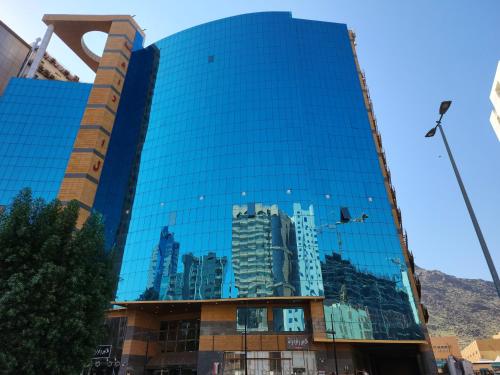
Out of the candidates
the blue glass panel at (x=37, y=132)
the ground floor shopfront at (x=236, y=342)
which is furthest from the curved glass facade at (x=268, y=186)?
the blue glass panel at (x=37, y=132)

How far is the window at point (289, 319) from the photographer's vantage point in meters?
39.4

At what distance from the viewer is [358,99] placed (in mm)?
54625

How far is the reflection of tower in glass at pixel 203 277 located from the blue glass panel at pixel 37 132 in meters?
24.2

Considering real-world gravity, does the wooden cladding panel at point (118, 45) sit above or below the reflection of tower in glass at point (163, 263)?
above

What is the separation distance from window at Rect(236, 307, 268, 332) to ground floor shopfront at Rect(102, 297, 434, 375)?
11 cm

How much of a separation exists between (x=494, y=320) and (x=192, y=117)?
202m

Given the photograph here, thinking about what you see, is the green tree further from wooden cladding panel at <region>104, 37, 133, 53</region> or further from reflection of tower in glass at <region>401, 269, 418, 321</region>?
wooden cladding panel at <region>104, 37, 133, 53</region>

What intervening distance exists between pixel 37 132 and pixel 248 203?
127 ft

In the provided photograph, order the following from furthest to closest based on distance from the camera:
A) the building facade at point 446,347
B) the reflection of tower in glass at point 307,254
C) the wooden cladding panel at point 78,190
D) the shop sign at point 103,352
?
the building facade at point 446,347
the wooden cladding panel at point 78,190
the shop sign at point 103,352
the reflection of tower in glass at point 307,254

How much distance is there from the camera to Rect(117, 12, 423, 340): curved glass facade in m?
40.6

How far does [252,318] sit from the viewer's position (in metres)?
40.5

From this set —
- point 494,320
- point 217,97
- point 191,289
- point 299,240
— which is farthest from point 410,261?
point 494,320

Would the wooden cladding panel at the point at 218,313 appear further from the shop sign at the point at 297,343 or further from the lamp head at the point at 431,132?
the lamp head at the point at 431,132

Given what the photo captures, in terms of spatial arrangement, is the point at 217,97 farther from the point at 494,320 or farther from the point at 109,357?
the point at 494,320
